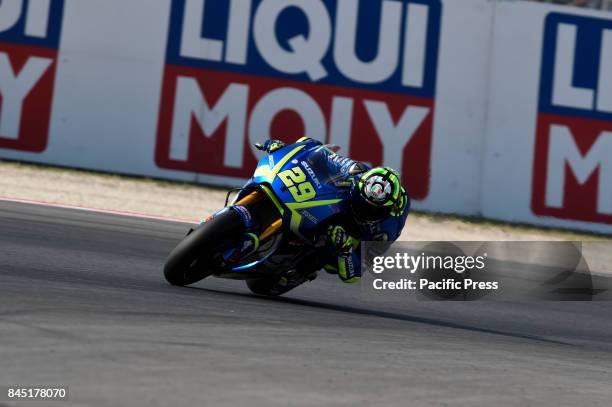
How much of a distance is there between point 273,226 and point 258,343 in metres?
1.68

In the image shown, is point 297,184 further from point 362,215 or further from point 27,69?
point 27,69

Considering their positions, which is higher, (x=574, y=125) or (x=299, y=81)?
(x=299, y=81)

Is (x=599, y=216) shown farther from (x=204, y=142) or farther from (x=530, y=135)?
(x=204, y=142)

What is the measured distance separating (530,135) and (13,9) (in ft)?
24.6

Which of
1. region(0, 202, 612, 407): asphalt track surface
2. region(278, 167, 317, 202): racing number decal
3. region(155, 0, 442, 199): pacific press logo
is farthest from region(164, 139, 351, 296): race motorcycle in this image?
region(155, 0, 442, 199): pacific press logo

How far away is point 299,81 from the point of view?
47.4ft

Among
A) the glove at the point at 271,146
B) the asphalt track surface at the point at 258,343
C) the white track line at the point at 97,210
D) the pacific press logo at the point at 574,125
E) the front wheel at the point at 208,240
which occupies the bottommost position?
the asphalt track surface at the point at 258,343

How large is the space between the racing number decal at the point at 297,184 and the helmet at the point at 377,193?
0.33 m

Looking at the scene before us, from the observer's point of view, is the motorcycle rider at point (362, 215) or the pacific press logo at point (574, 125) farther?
A: the pacific press logo at point (574, 125)

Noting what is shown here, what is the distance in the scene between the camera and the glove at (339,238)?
704 centimetres

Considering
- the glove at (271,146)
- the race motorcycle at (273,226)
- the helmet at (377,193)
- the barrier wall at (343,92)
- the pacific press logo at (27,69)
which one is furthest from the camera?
the barrier wall at (343,92)

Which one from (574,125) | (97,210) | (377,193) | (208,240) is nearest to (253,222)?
(208,240)

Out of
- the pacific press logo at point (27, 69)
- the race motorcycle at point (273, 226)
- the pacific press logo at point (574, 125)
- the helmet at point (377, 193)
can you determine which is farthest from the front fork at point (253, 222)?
the pacific press logo at point (574, 125)

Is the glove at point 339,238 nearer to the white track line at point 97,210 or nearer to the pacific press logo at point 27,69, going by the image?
the white track line at point 97,210
